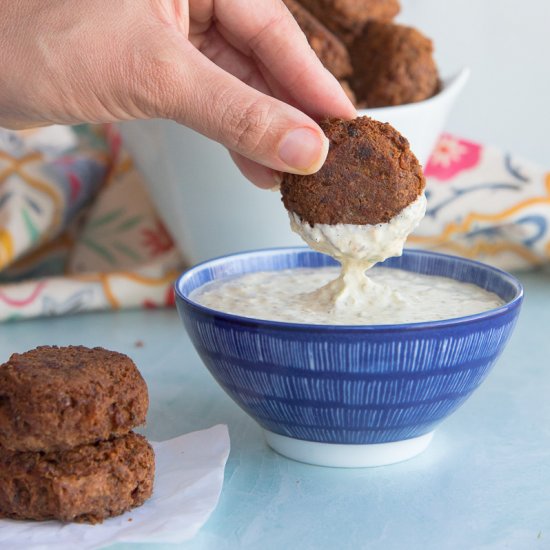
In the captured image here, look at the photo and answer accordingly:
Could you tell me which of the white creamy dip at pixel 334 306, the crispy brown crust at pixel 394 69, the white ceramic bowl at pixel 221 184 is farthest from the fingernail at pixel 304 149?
the crispy brown crust at pixel 394 69

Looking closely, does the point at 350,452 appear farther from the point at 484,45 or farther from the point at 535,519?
the point at 484,45

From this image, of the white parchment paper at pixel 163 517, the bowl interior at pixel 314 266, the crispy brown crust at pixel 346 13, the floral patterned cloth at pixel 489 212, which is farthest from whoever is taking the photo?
the floral patterned cloth at pixel 489 212

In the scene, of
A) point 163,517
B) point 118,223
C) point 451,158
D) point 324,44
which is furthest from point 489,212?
point 163,517

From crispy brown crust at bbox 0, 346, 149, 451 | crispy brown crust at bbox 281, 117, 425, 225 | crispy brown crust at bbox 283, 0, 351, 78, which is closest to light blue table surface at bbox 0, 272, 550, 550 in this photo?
crispy brown crust at bbox 0, 346, 149, 451

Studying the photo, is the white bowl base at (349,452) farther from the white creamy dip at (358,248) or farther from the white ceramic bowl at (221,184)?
the white ceramic bowl at (221,184)

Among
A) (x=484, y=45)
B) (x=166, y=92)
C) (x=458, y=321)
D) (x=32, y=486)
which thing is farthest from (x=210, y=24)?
(x=484, y=45)

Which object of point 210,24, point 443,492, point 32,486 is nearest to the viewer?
point 32,486

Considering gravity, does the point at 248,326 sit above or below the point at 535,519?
above

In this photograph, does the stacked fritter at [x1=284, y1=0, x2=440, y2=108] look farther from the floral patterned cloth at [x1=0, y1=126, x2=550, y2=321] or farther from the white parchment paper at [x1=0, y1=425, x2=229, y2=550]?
the white parchment paper at [x1=0, y1=425, x2=229, y2=550]
